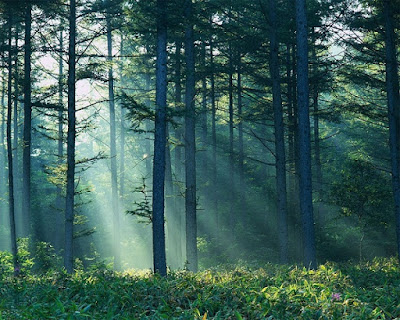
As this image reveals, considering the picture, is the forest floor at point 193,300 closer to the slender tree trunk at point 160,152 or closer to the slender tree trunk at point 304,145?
the slender tree trunk at point 160,152

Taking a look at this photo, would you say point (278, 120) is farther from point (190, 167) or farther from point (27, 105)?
point (27, 105)

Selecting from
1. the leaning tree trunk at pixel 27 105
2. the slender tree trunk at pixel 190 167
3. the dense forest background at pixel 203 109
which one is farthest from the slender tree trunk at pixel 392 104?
the leaning tree trunk at pixel 27 105

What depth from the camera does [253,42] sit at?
15992 mm

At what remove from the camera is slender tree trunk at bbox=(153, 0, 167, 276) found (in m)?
11.2

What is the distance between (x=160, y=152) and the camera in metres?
11.3

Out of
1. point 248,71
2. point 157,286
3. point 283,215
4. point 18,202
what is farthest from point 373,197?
point 18,202

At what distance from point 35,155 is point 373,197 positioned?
29.0 metres

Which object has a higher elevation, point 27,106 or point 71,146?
point 27,106

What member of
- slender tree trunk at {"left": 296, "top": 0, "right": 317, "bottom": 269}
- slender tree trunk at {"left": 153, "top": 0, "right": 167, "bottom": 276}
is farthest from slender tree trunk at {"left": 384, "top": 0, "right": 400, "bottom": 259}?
slender tree trunk at {"left": 153, "top": 0, "right": 167, "bottom": 276}

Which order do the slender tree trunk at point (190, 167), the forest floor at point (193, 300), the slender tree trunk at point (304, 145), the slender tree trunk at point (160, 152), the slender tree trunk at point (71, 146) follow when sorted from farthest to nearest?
the slender tree trunk at point (190, 167) → the slender tree trunk at point (71, 146) → the slender tree trunk at point (304, 145) → the slender tree trunk at point (160, 152) → the forest floor at point (193, 300)

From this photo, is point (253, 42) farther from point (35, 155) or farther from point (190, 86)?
point (35, 155)

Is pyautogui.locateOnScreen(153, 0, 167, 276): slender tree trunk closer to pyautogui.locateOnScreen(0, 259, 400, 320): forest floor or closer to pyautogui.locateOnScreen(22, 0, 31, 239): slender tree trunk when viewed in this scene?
pyautogui.locateOnScreen(0, 259, 400, 320): forest floor

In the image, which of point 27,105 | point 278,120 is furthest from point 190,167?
point 27,105

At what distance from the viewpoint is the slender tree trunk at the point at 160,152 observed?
36.8ft
